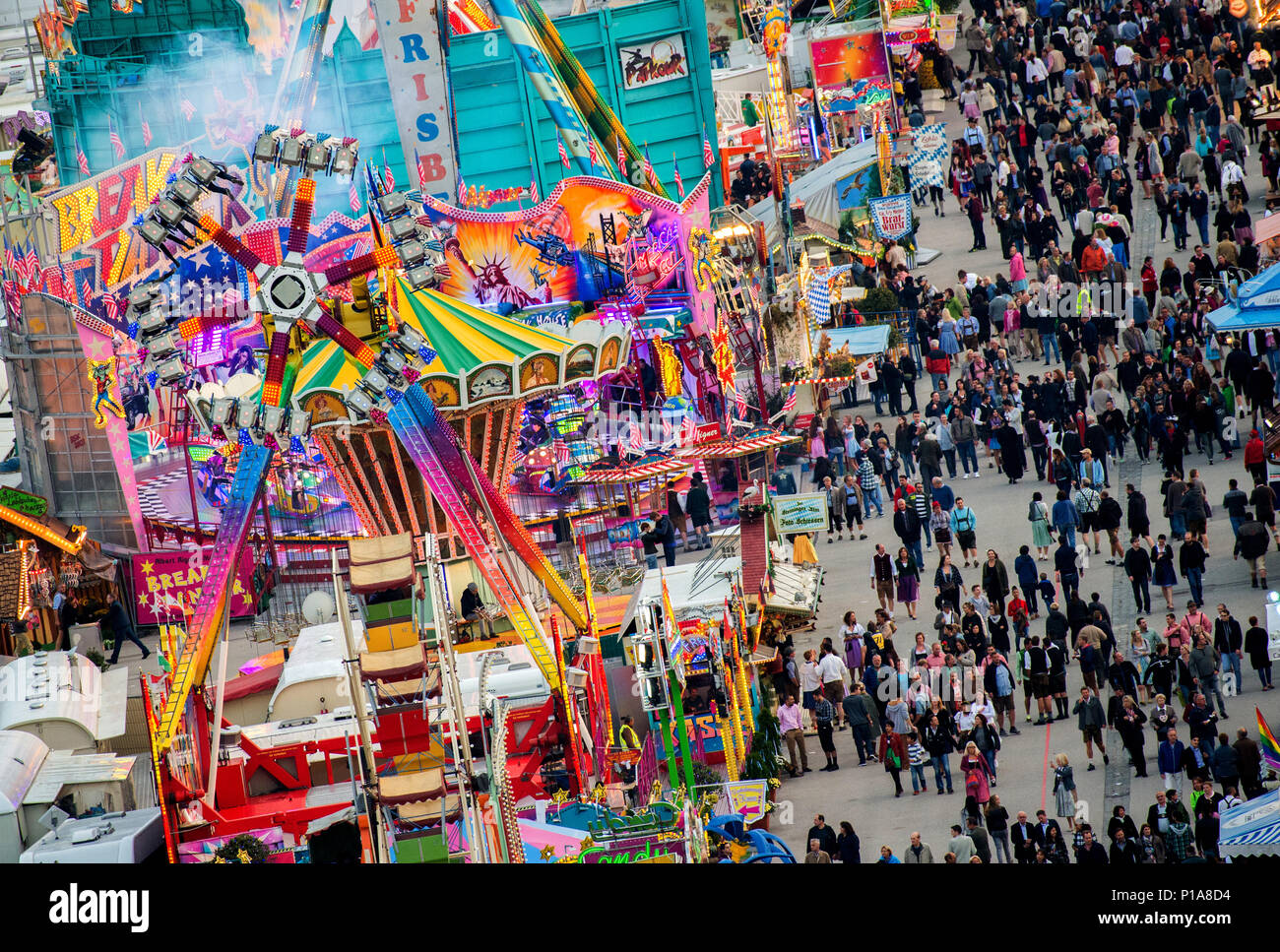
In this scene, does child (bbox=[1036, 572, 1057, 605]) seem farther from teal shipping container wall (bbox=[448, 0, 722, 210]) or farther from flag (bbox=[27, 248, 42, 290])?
teal shipping container wall (bbox=[448, 0, 722, 210])

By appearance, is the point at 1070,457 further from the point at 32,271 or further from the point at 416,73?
the point at 32,271

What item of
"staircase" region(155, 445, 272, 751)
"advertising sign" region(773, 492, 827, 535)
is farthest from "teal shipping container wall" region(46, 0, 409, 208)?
"staircase" region(155, 445, 272, 751)

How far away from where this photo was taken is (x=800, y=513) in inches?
1268

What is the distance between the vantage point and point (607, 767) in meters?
24.9

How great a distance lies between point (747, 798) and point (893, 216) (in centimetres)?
2285

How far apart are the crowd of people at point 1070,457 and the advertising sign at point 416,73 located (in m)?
9.05

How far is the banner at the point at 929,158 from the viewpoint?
1838 inches

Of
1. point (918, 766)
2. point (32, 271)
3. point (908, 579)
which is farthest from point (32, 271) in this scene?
point (918, 766)

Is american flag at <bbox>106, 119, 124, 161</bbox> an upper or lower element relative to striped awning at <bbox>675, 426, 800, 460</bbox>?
upper

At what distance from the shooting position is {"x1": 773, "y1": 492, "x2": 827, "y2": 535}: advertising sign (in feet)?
106

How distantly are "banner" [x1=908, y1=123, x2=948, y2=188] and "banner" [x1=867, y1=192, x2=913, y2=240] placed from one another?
1.99 meters

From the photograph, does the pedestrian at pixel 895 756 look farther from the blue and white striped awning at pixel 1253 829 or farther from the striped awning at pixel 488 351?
the striped awning at pixel 488 351

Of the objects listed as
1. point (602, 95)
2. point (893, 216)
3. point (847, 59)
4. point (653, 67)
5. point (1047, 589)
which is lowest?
point (1047, 589)

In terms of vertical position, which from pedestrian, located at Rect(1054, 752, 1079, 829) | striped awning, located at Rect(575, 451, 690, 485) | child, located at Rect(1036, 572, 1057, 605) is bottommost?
pedestrian, located at Rect(1054, 752, 1079, 829)
